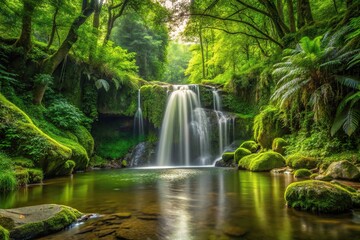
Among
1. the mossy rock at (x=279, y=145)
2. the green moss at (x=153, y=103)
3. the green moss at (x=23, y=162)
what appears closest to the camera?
the green moss at (x=23, y=162)

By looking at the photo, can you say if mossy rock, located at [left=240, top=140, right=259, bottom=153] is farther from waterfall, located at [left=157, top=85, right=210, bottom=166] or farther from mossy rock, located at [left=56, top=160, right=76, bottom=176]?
mossy rock, located at [left=56, top=160, right=76, bottom=176]

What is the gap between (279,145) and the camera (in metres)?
11.2

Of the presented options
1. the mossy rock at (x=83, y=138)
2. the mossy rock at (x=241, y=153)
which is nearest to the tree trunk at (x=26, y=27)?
the mossy rock at (x=83, y=138)

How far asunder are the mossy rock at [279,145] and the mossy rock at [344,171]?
13.4 ft

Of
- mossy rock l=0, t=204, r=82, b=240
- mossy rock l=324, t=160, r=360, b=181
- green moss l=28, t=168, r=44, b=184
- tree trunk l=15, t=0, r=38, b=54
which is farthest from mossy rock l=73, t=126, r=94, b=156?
mossy rock l=324, t=160, r=360, b=181

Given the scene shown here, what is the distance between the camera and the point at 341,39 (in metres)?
9.16

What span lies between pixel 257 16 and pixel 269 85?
591cm

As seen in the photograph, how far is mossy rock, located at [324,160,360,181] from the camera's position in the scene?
252 inches

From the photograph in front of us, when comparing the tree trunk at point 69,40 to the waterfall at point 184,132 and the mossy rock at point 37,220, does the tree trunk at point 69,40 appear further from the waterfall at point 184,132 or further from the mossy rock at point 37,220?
the mossy rock at point 37,220

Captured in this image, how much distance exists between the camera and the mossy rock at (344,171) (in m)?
6.40

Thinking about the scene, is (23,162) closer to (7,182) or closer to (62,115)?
(7,182)

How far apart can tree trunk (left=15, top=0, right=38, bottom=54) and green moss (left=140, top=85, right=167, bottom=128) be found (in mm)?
8067

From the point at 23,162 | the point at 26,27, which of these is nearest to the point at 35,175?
the point at 23,162

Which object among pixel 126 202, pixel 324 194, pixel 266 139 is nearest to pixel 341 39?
pixel 266 139
